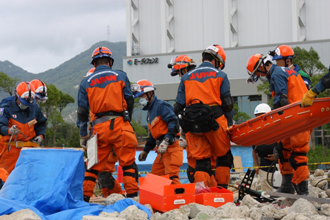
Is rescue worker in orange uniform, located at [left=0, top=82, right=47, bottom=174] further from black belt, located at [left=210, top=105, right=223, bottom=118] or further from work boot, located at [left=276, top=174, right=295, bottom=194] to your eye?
work boot, located at [left=276, top=174, right=295, bottom=194]

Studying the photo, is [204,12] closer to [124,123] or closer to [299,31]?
[299,31]

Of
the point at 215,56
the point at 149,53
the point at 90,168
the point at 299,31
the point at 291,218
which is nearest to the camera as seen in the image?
the point at 291,218

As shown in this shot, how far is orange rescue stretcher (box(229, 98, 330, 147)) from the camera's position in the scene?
498 cm

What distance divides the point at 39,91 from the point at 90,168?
131 inches

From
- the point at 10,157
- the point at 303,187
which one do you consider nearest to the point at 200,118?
the point at 303,187

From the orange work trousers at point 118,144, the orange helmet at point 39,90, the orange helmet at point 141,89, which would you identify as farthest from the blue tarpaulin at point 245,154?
the orange work trousers at point 118,144

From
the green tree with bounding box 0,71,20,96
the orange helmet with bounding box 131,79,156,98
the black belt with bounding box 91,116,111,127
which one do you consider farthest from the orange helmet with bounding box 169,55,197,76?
the green tree with bounding box 0,71,20,96

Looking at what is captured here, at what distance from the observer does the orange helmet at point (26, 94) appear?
7926 mm

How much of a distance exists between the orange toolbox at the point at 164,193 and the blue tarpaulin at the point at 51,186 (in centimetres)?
33

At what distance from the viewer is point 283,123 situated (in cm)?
522

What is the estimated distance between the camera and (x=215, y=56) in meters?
6.23

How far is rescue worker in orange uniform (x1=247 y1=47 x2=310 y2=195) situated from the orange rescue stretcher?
1.30 ft

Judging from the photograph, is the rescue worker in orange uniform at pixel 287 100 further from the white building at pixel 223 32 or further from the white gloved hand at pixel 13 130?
the white building at pixel 223 32

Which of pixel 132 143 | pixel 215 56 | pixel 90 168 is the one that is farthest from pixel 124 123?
pixel 215 56
